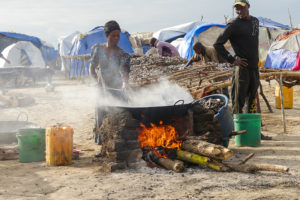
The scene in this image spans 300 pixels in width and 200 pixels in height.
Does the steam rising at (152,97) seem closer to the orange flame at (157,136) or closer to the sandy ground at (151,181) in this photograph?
the orange flame at (157,136)

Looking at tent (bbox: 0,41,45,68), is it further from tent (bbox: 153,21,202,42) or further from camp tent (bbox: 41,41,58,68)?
camp tent (bbox: 41,41,58,68)

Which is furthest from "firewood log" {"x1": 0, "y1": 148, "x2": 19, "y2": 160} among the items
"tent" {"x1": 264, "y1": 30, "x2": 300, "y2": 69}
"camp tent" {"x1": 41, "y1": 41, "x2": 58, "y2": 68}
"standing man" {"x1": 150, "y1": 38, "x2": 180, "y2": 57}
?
"camp tent" {"x1": 41, "y1": 41, "x2": 58, "y2": 68}

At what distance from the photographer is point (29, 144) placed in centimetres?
498

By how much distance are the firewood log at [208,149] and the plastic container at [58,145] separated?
1591 mm

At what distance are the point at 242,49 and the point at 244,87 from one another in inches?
24.6

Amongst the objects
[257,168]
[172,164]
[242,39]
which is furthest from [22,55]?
[257,168]

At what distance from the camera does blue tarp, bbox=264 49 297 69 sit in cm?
1559

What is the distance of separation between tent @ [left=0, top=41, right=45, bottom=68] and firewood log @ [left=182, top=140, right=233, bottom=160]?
62.7ft

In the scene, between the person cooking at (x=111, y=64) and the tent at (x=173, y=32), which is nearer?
the person cooking at (x=111, y=64)

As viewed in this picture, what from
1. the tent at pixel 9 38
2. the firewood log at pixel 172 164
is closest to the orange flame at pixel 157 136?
the firewood log at pixel 172 164

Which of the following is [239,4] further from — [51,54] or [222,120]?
[51,54]

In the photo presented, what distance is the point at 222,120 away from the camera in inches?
203

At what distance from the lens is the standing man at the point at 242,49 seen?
5.41m

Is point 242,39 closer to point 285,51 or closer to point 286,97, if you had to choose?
point 286,97
